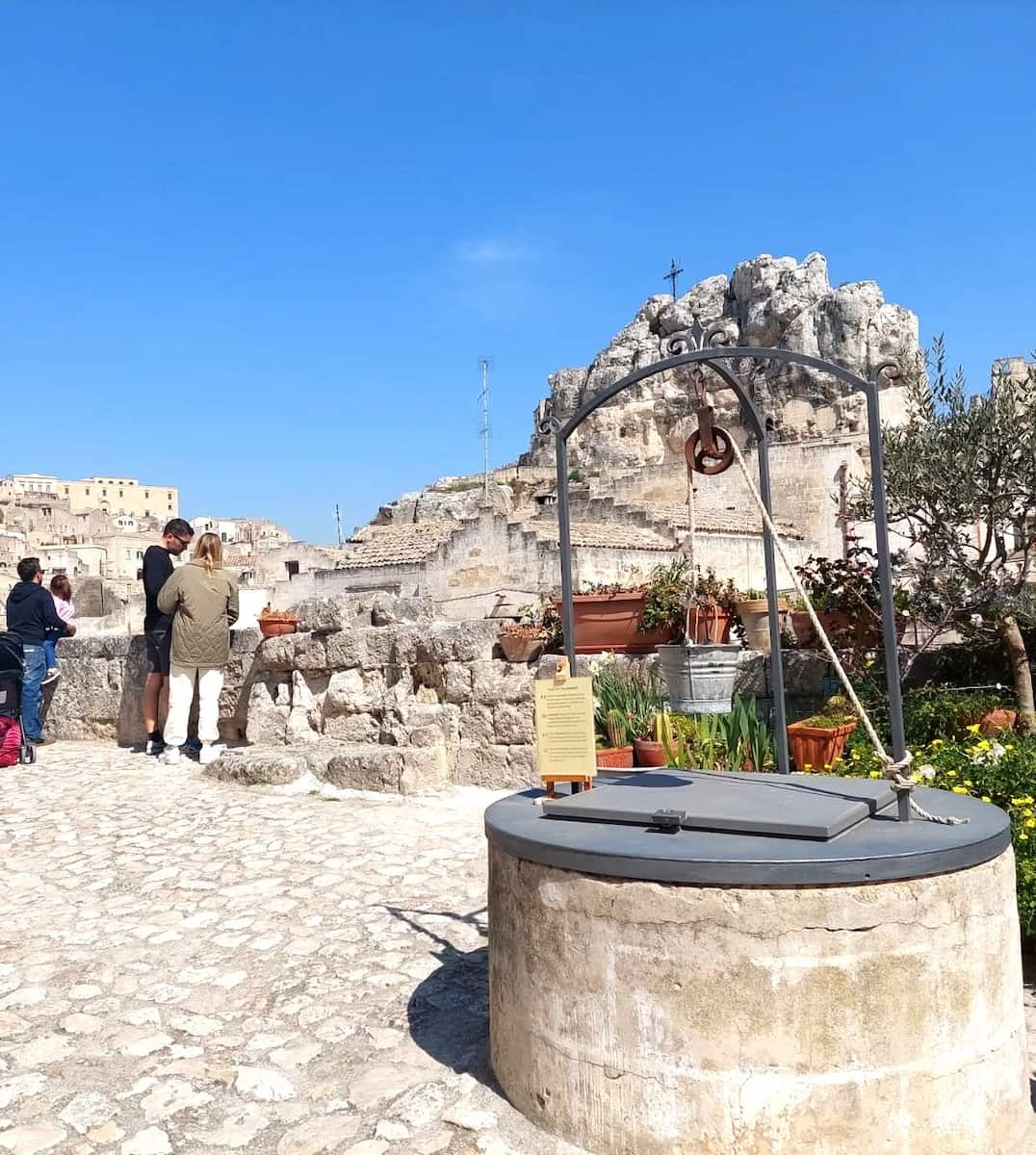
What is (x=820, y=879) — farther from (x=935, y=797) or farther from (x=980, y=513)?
(x=980, y=513)

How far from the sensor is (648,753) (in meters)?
6.69

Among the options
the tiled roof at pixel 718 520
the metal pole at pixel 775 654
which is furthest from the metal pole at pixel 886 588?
the tiled roof at pixel 718 520

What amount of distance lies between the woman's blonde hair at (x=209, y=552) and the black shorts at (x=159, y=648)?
26.7 inches

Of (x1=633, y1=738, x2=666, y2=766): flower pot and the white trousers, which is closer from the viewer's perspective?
(x1=633, y1=738, x2=666, y2=766): flower pot

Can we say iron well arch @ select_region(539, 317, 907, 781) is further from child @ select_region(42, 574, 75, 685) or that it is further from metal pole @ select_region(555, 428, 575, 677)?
child @ select_region(42, 574, 75, 685)

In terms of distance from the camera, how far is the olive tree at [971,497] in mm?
7109

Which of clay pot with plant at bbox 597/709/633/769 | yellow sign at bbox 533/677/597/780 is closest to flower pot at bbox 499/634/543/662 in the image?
clay pot with plant at bbox 597/709/633/769

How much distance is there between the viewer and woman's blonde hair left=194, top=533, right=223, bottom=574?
26.4 feet

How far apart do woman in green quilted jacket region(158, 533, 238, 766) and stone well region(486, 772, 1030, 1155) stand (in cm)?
584

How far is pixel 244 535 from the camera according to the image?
199 feet

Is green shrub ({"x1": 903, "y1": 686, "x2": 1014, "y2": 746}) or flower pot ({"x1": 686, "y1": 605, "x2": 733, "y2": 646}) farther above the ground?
flower pot ({"x1": 686, "y1": 605, "x2": 733, "y2": 646})

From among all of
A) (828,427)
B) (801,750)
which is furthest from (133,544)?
(801,750)

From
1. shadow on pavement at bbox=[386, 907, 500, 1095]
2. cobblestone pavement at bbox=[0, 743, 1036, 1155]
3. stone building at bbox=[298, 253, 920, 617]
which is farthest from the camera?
stone building at bbox=[298, 253, 920, 617]

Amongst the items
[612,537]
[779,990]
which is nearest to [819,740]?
[779,990]
